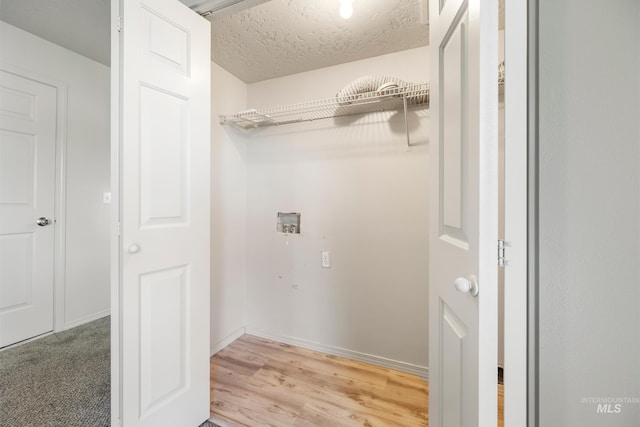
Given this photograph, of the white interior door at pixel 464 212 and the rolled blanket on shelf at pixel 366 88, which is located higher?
the rolled blanket on shelf at pixel 366 88

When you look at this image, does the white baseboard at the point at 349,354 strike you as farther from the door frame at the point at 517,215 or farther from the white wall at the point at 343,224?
the door frame at the point at 517,215

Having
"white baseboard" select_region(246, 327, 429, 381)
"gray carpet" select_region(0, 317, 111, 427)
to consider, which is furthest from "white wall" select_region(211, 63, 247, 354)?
"gray carpet" select_region(0, 317, 111, 427)

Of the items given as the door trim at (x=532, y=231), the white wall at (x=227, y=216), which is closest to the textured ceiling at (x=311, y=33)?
the white wall at (x=227, y=216)

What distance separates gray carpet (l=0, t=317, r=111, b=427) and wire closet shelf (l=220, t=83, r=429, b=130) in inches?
77.1

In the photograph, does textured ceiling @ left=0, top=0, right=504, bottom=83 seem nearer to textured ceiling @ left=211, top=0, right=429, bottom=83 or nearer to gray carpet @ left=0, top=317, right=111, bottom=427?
textured ceiling @ left=211, top=0, right=429, bottom=83

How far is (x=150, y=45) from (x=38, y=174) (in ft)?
6.30

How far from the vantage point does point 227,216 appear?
2.17 meters

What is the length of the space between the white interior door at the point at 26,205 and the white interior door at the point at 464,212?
293 centimetres

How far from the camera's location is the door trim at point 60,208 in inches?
85.8

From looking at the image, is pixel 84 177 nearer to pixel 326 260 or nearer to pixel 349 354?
pixel 326 260

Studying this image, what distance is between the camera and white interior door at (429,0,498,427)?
582 millimetres
